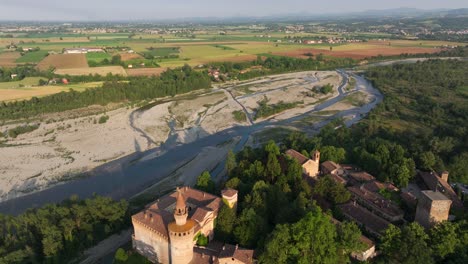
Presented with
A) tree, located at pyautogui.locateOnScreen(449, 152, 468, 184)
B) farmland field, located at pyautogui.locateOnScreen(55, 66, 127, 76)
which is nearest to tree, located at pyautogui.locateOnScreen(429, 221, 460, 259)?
tree, located at pyautogui.locateOnScreen(449, 152, 468, 184)

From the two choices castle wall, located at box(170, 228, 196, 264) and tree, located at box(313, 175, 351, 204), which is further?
tree, located at box(313, 175, 351, 204)

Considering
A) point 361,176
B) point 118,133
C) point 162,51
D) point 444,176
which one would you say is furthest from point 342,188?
point 162,51

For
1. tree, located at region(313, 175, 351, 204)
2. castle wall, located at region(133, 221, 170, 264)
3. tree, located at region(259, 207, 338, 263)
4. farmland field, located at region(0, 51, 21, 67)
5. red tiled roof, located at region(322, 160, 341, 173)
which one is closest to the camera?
tree, located at region(259, 207, 338, 263)

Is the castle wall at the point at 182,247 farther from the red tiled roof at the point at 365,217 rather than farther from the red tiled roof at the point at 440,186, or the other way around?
the red tiled roof at the point at 440,186

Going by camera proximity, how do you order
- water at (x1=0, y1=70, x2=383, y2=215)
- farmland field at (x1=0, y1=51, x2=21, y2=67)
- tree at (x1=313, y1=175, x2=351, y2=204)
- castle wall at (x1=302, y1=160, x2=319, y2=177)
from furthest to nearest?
farmland field at (x1=0, y1=51, x2=21, y2=67) < water at (x1=0, y1=70, x2=383, y2=215) < castle wall at (x1=302, y1=160, x2=319, y2=177) < tree at (x1=313, y1=175, x2=351, y2=204)

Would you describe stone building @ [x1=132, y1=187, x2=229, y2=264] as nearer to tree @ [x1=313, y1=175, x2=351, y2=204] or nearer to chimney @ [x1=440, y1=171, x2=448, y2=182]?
tree @ [x1=313, y1=175, x2=351, y2=204]

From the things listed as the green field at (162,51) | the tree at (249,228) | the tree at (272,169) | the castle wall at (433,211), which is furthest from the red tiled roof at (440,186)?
the green field at (162,51)

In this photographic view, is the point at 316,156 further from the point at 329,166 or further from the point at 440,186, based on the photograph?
the point at 440,186

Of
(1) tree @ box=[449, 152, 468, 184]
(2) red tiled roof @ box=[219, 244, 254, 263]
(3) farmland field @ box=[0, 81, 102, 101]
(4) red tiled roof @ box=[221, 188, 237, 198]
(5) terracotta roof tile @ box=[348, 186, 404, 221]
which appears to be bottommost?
(1) tree @ box=[449, 152, 468, 184]

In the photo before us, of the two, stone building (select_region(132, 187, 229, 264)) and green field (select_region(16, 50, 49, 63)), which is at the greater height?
Answer: green field (select_region(16, 50, 49, 63))
